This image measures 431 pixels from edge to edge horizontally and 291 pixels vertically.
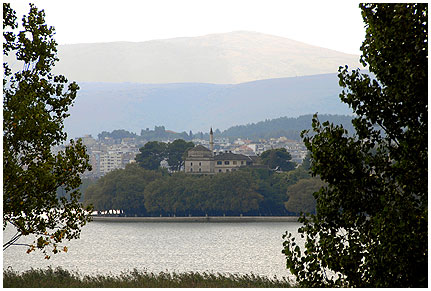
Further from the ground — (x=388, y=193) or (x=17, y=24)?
(x=17, y=24)

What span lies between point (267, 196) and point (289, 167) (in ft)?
41.0

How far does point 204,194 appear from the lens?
6788 centimetres

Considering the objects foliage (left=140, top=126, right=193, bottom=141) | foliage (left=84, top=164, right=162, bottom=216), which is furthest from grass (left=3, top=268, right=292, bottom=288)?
foliage (left=140, top=126, right=193, bottom=141)

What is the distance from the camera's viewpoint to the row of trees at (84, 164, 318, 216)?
2591 inches

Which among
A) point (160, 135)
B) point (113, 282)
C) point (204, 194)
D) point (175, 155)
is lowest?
point (204, 194)

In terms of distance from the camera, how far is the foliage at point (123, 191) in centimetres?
6806

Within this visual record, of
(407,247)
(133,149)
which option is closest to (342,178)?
(407,247)

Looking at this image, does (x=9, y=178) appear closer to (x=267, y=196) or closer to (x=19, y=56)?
(x=19, y=56)

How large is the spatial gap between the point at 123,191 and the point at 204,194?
7.69 meters

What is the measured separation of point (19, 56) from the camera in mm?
9727

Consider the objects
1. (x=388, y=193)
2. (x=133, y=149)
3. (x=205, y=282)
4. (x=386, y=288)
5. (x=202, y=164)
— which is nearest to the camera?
(x=386, y=288)

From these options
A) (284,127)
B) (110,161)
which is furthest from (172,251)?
(284,127)

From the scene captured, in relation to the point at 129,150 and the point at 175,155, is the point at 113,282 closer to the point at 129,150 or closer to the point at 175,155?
the point at 175,155

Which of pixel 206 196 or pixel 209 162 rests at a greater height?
pixel 209 162
